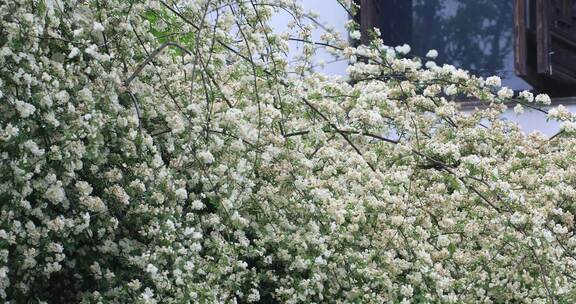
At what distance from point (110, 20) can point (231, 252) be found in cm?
82

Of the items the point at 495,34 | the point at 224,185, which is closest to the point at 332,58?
the point at 495,34

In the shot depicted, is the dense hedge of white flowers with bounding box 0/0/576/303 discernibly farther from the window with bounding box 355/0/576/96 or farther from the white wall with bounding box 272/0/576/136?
the white wall with bounding box 272/0/576/136

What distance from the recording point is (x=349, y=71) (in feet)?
17.4

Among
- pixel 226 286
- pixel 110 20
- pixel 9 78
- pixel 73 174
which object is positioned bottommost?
pixel 226 286

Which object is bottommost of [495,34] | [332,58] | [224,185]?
[224,185]

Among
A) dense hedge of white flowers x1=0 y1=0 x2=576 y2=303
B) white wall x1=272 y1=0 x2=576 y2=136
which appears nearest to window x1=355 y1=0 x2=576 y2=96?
white wall x1=272 y1=0 x2=576 y2=136

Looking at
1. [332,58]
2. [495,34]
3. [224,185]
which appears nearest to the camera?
[224,185]

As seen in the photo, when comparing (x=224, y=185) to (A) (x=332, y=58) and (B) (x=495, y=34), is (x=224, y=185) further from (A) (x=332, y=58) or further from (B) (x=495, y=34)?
(B) (x=495, y=34)

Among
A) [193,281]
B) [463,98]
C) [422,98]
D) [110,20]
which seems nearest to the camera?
[193,281]

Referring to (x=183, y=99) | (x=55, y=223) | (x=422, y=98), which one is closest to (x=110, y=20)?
(x=183, y=99)

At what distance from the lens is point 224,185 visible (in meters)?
3.57

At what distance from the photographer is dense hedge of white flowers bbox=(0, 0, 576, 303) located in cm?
317

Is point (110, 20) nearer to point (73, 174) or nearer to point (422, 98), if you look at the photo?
point (73, 174)

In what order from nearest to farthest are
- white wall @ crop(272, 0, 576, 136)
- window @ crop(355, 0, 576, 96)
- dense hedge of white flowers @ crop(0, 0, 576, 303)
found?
dense hedge of white flowers @ crop(0, 0, 576, 303)
window @ crop(355, 0, 576, 96)
white wall @ crop(272, 0, 576, 136)
